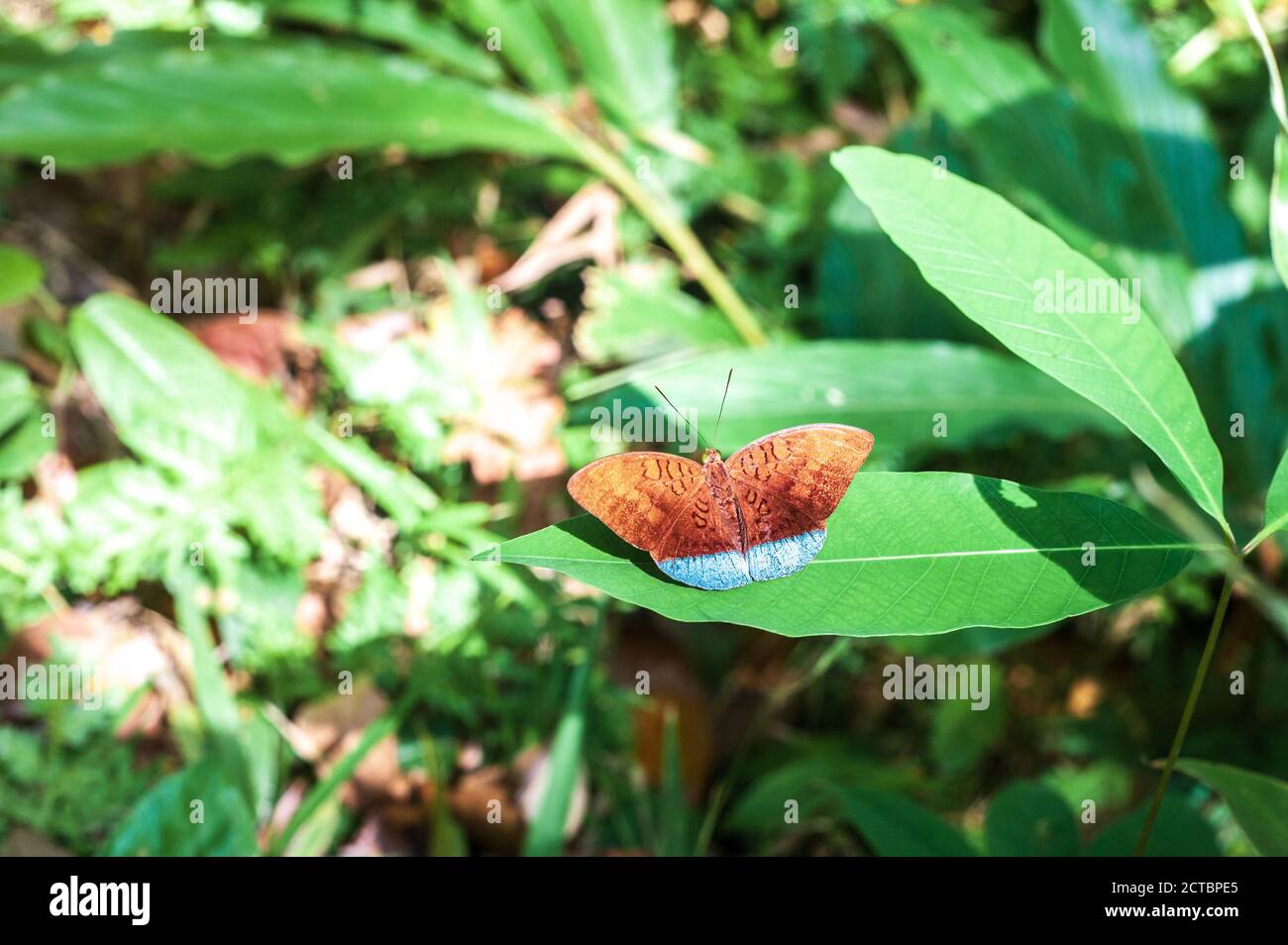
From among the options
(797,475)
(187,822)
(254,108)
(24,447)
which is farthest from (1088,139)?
(24,447)

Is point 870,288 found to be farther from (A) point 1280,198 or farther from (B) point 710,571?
(B) point 710,571

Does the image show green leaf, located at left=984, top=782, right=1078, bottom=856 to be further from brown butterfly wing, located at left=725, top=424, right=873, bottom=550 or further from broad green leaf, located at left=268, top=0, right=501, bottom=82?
broad green leaf, located at left=268, top=0, right=501, bottom=82

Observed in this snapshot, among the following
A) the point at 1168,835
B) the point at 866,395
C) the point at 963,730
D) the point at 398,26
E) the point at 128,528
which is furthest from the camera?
the point at 398,26

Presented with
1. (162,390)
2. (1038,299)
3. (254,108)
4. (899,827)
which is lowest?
(899,827)

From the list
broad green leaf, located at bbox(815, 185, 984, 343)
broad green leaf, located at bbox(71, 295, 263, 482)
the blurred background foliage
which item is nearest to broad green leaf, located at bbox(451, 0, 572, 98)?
the blurred background foliage

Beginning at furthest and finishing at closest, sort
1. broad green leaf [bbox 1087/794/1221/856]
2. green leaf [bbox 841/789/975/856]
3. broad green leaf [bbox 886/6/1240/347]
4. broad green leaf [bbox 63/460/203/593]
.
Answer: broad green leaf [bbox 886/6/1240/347], broad green leaf [bbox 63/460/203/593], green leaf [bbox 841/789/975/856], broad green leaf [bbox 1087/794/1221/856]

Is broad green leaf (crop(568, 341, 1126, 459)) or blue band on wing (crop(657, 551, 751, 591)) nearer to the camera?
blue band on wing (crop(657, 551, 751, 591))

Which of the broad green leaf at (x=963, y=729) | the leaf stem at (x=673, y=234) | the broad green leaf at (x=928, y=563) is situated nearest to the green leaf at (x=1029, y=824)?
the broad green leaf at (x=963, y=729)
